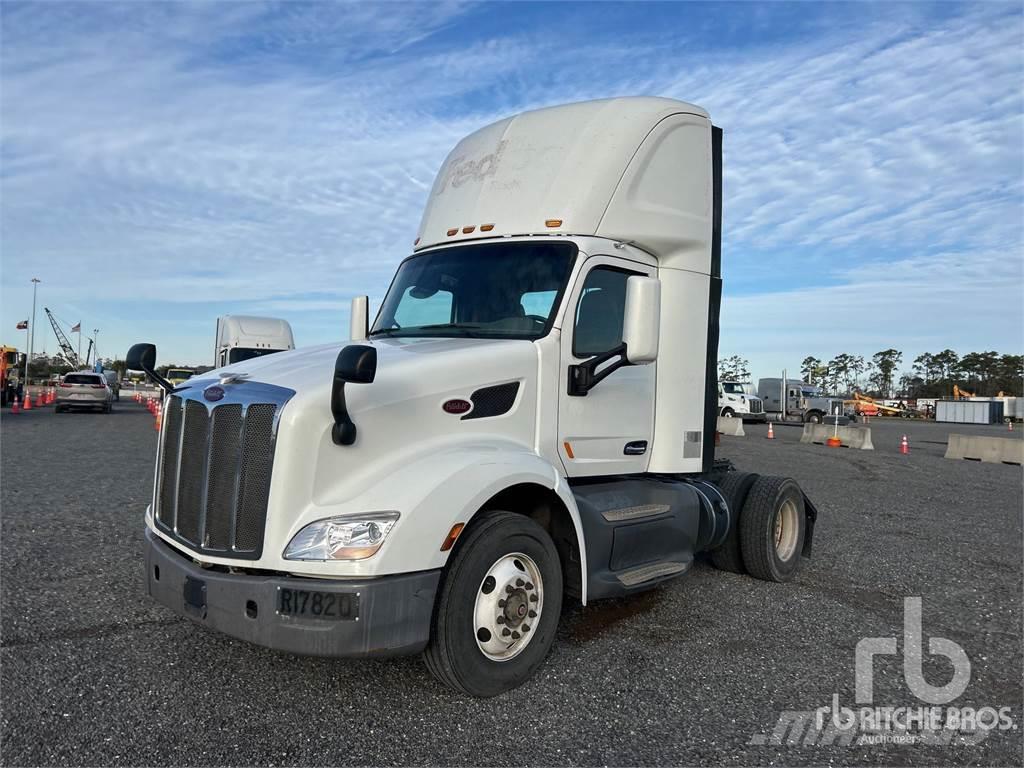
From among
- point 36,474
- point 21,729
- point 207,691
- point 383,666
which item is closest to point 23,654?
point 21,729

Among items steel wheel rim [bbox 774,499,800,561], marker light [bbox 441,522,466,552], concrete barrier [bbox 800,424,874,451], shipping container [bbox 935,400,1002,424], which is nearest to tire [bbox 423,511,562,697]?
marker light [bbox 441,522,466,552]

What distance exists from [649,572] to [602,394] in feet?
3.94

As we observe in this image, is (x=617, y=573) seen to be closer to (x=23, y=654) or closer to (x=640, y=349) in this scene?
Result: (x=640, y=349)

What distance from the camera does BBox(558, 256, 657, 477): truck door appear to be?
185 inches

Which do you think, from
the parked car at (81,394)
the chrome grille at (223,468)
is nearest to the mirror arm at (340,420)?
the chrome grille at (223,468)

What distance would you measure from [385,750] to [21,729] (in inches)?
65.1

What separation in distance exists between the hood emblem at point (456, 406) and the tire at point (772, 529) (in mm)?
3318

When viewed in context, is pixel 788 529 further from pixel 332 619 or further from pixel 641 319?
pixel 332 619

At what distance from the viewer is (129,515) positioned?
8.29 meters

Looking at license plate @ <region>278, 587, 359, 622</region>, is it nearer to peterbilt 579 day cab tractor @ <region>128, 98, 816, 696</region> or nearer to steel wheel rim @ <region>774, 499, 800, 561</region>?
peterbilt 579 day cab tractor @ <region>128, 98, 816, 696</region>

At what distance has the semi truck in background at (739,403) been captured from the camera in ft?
127

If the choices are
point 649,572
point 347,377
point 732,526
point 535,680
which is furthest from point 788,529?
point 347,377

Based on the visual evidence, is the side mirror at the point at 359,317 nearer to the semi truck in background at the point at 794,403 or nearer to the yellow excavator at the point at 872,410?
the semi truck in background at the point at 794,403

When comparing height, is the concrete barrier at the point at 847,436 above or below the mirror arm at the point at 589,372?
below
